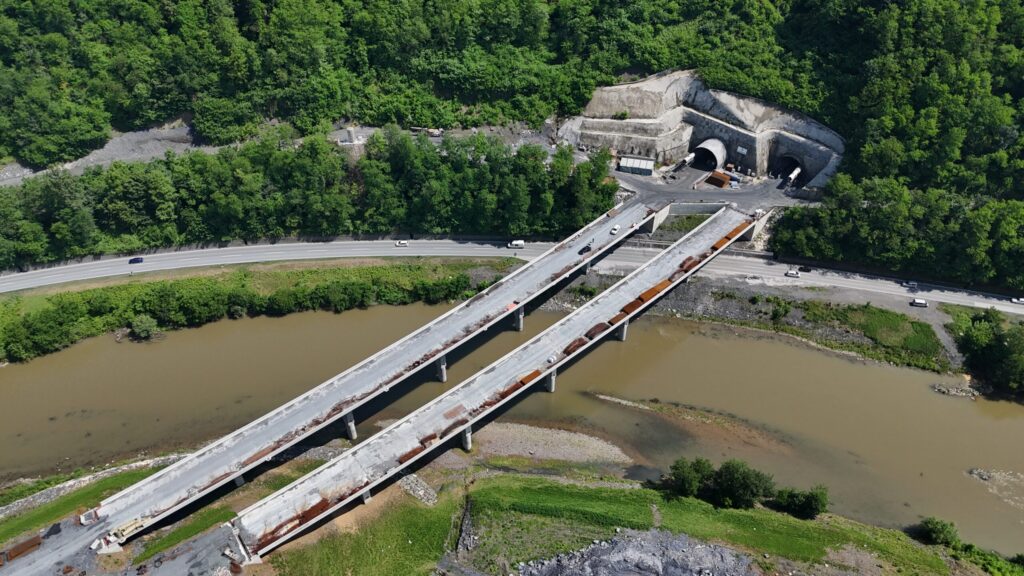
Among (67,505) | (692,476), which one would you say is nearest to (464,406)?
(692,476)

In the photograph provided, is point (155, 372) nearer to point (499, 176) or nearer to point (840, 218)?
point (499, 176)

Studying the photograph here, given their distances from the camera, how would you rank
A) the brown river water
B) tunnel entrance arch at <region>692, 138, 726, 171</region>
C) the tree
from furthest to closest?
tunnel entrance arch at <region>692, 138, 726, 171</region> < the tree < the brown river water

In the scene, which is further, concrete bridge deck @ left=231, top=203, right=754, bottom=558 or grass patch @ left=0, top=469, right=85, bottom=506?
grass patch @ left=0, top=469, right=85, bottom=506

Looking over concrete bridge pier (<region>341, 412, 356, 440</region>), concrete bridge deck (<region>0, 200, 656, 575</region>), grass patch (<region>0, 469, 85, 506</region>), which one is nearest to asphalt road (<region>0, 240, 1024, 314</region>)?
concrete bridge deck (<region>0, 200, 656, 575</region>)

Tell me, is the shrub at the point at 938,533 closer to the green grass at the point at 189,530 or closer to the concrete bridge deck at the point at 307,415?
the concrete bridge deck at the point at 307,415

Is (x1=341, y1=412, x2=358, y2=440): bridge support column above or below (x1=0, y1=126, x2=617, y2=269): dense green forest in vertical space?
below

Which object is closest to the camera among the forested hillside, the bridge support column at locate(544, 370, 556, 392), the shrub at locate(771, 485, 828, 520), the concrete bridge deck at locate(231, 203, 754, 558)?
the concrete bridge deck at locate(231, 203, 754, 558)

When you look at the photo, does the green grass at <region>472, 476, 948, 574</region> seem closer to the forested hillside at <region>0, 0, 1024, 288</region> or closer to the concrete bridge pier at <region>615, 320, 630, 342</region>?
the concrete bridge pier at <region>615, 320, 630, 342</region>
